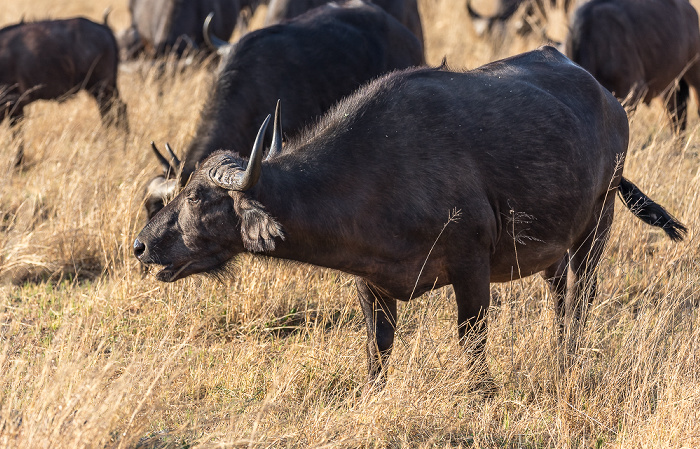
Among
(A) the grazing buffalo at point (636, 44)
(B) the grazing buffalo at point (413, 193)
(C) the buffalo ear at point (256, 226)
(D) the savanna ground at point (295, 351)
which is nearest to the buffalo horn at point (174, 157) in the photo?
(D) the savanna ground at point (295, 351)

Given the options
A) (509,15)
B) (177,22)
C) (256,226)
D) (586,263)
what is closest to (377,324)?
(256,226)

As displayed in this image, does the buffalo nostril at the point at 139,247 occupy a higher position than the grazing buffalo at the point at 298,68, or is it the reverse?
the buffalo nostril at the point at 139,247

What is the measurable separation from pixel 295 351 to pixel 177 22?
818 centimetres

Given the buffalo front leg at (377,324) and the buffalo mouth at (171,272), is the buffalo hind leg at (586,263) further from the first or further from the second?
the buffalo mouth at (171,272)

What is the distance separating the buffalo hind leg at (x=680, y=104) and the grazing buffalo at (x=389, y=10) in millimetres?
2832

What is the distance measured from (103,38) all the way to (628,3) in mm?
5703

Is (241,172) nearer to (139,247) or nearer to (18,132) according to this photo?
(139,247)

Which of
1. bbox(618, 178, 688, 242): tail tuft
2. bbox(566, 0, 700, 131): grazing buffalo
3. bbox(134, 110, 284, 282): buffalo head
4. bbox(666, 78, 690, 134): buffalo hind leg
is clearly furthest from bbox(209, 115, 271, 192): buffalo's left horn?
bbox(666, 78, 690, 134): buffalo hind leg

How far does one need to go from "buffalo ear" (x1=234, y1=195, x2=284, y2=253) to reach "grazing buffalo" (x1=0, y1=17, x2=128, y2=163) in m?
5.20

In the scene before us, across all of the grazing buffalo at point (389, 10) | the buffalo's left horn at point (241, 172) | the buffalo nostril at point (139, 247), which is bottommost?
the grazing buffalo at point (389, 10)

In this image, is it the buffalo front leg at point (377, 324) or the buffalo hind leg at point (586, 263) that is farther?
the buffalo hind leg at point (586, 263)

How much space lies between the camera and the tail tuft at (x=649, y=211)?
16.4ft

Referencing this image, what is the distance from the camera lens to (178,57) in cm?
1166

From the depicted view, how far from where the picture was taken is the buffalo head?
378cm
